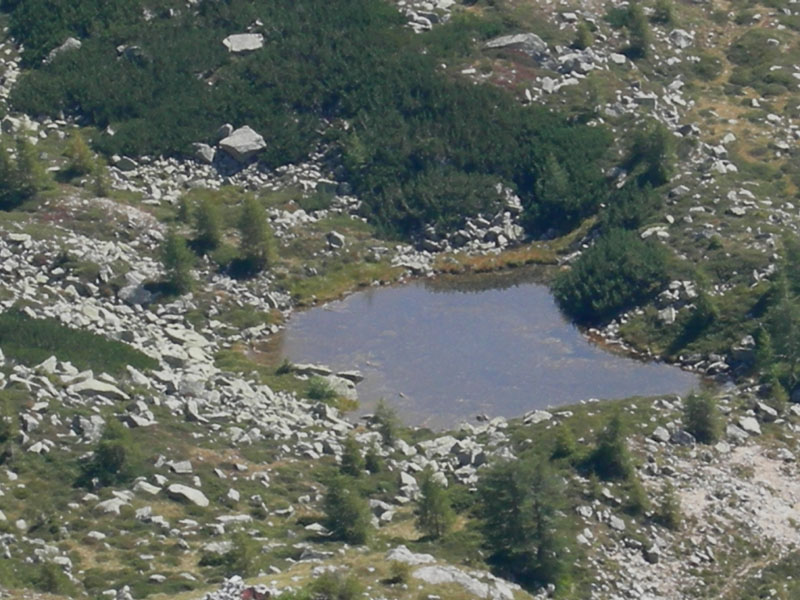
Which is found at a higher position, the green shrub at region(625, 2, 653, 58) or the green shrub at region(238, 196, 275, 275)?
the green shrub at region(625, 2, 653, 58)

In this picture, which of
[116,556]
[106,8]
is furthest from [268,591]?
[106,8]

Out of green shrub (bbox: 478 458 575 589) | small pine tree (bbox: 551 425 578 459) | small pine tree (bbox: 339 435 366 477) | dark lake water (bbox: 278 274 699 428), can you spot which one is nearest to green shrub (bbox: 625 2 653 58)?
dark lake water (bbox: 278 274 699 428)

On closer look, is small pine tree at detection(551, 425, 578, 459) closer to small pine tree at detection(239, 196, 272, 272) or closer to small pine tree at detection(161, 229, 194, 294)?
small pine tree at detection(161, 229, 194, 294)

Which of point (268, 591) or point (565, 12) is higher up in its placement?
point (268, 591)

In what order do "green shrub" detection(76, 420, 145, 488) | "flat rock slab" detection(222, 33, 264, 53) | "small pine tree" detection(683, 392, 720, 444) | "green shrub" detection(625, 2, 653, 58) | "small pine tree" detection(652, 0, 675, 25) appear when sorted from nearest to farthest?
"green shrub" detection(76, 420, 145, 488) → "small pine tree" detection(683, 392, 720, 444) → "flat rock slab" detection(222, 33, 264, 53) → "green shrub" detection(625, 2, 653, 58) → "small pine tree" detection(652, 0, 675, 25)

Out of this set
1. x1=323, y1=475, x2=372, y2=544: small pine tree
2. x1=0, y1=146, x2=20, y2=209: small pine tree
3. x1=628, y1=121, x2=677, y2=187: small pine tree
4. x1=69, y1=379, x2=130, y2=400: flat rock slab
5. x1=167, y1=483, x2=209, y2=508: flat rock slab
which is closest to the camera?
x1=323, y1=475, x2=372, y2=544: small pine tree

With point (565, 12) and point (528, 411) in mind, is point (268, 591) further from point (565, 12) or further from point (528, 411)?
point (565, 12)

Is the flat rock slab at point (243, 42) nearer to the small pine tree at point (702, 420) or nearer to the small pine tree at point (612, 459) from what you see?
the small pine tree at point (702, 420)
